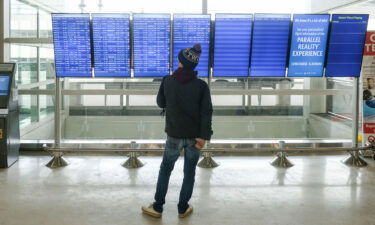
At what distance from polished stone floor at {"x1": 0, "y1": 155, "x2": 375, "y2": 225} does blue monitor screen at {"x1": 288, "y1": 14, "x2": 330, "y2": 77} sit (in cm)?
122

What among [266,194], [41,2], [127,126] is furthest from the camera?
[127,126]

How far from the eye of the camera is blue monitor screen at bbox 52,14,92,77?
5363 millimetres

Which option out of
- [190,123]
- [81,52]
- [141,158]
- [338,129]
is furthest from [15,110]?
[338,129]

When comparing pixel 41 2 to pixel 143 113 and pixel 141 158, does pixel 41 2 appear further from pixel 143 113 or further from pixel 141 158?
pixel 141 158

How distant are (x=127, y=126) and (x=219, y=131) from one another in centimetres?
147

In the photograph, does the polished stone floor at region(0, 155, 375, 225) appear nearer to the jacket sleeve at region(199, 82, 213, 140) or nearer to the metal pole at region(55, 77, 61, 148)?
the metal pole at region(55, 77, 61, 148)

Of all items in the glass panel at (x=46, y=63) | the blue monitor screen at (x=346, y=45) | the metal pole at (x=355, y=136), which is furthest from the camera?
the glass panel at (x=46, y=63)

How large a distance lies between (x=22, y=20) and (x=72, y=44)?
5.09 feet

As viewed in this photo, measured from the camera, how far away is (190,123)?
3.59m

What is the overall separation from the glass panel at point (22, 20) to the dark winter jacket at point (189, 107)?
3.71 meters

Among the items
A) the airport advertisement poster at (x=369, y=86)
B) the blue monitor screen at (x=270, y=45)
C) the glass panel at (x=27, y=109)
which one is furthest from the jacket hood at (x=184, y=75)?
the glass panel at (x=27, y=109)

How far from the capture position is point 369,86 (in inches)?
234

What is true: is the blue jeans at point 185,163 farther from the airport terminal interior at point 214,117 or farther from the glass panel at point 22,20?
the glass panel at point 22,20

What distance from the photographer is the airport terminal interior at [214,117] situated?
164 inches
